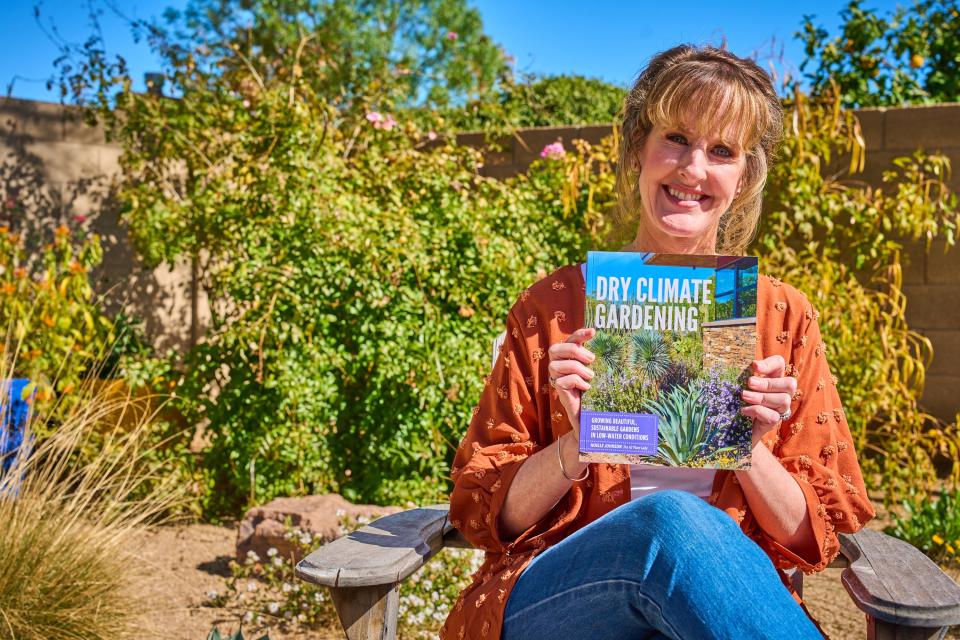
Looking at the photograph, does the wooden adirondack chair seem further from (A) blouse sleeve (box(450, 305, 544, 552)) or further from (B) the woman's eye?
(B) the woman's eye

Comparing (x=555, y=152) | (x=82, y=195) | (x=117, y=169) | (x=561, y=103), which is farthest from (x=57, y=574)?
(x=561, y=103)

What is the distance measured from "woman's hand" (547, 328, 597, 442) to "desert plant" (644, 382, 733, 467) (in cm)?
12

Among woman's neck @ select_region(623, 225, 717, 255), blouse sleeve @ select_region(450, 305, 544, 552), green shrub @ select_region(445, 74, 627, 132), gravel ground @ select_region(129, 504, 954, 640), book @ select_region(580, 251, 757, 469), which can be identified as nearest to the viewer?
book @ select_region(580, 251, 757, 469)

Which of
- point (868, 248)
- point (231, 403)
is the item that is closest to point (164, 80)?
point (231, 403)

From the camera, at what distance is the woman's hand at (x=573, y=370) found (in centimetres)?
150

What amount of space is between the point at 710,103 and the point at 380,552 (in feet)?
3.50

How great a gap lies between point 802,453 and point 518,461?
21.1 inches

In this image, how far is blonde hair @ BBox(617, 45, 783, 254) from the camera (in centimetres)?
175

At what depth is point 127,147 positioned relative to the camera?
5.44 m

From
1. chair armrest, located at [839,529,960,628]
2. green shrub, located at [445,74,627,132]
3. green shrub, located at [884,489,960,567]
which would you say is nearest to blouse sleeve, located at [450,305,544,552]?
chair armrest, located at [839,529,960,628]

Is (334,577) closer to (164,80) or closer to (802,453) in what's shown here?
(802,453)

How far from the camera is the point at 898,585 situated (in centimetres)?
160

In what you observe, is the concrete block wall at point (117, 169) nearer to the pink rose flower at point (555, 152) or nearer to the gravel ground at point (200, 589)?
the pink rose flower at point (555, 152)

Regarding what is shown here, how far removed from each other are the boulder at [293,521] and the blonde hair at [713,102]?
194 cm
